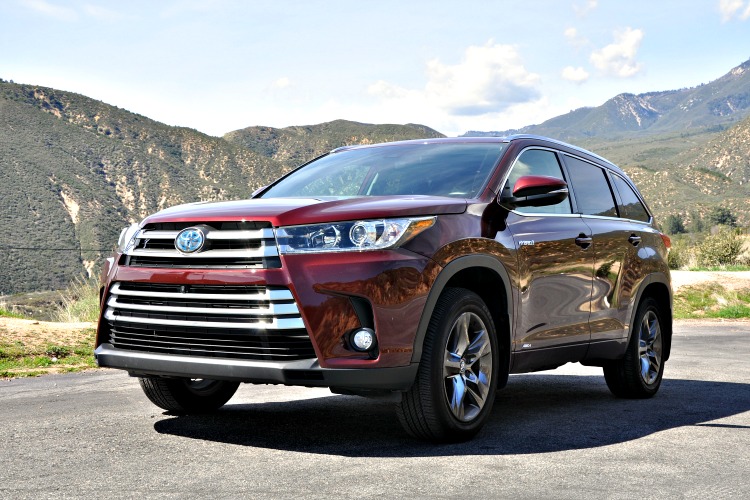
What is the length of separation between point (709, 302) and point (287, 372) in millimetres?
22350

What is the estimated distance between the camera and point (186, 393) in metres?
6.43

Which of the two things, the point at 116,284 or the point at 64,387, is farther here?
the point at 64,387

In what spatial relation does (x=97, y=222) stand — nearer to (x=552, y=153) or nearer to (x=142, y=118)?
(x=142, y=118)

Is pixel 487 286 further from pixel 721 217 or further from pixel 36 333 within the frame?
pixel 721 217

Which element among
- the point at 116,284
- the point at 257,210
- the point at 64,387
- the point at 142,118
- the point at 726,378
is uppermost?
the point at 142,118

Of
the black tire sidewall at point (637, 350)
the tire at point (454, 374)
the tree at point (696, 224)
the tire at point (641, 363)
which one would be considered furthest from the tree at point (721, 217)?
the tire at point (454, 374)

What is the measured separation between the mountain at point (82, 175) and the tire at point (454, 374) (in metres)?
53.3

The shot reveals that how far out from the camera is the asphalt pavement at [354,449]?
4441 millimetres

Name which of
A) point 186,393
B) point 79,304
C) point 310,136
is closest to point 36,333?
point 79,304

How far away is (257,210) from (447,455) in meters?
1.80

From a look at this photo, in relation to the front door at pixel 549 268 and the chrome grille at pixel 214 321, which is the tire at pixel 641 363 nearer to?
the front door at pixel 549 268

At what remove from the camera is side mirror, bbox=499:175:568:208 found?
5.98m

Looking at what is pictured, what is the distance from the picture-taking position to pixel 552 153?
23.7ft

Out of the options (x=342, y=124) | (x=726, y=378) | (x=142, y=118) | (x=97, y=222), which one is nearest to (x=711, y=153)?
(x=342, y=124)
